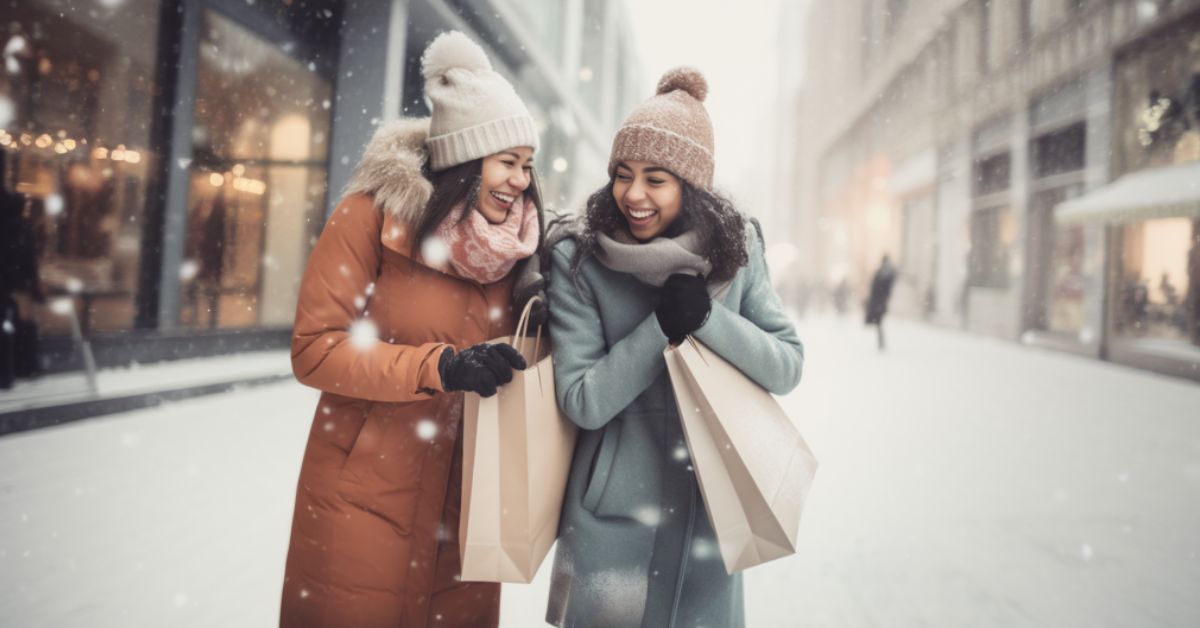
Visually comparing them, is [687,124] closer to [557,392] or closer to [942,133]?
[557,392]

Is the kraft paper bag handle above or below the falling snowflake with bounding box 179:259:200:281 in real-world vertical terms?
below

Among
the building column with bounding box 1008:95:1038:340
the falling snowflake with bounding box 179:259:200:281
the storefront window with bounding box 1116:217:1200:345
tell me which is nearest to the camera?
the falling snowflake with bounding box 179:259:200:281

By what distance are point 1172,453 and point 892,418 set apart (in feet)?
7.69

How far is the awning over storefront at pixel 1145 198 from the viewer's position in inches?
359

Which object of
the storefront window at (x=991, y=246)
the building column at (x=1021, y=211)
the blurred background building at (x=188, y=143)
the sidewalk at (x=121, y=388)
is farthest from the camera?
the storefront window at (x=991, y=246)

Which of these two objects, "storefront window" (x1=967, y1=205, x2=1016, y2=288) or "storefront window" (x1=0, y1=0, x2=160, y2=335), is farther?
"storefront window" (x1=967, y1=205, x2=1016, y2=288)

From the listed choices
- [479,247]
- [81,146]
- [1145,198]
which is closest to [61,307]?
[81,146]

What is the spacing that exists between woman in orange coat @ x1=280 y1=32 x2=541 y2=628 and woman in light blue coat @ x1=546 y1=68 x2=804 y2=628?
9.4 inches

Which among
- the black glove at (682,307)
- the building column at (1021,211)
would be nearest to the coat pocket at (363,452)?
the black glove at (682,307)

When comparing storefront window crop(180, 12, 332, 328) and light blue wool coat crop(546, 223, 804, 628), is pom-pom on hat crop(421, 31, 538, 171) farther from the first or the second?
storefront window crop(180, 12, 332, 328)

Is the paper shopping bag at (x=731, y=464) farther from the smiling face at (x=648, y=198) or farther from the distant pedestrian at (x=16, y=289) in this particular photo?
the distant pedestrian at (x=16, y=289)

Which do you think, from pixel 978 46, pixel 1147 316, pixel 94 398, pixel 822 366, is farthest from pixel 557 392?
pixel 978 46

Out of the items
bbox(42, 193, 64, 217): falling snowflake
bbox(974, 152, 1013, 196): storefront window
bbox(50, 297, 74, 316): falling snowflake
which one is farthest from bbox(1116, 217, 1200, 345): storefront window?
bbox(42, 193, 64, 217): falling snowflake

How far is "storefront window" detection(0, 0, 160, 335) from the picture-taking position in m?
6.45
